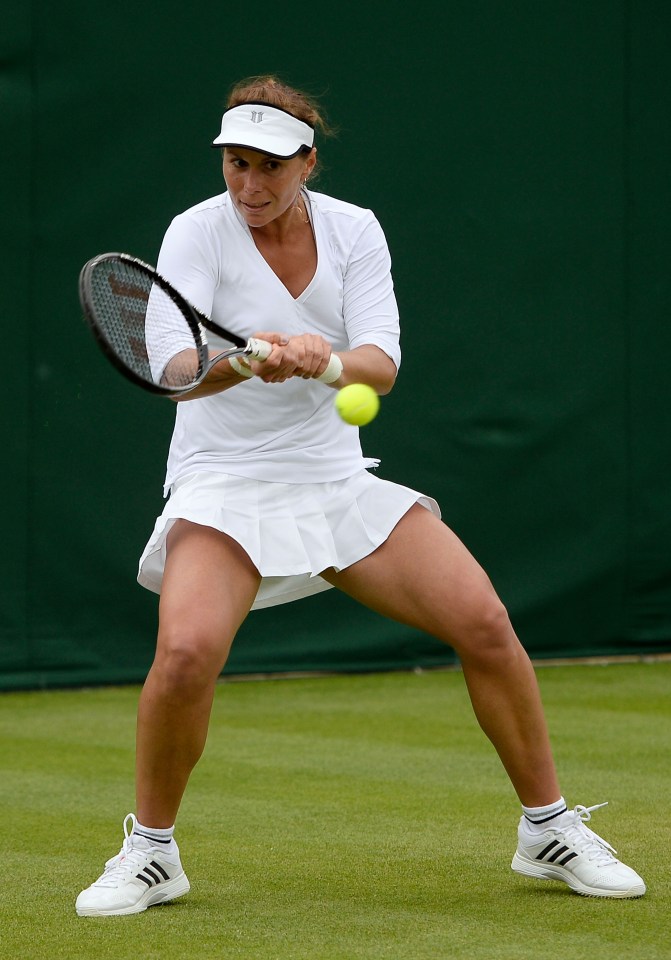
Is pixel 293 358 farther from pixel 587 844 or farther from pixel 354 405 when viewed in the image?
pixel 587 844

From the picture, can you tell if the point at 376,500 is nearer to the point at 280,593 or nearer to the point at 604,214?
the point at 280,593

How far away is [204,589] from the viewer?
2.80m

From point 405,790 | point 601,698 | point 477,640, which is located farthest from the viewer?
point 601,698

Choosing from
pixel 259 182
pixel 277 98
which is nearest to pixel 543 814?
pixel 259 182

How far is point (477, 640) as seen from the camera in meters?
2.86

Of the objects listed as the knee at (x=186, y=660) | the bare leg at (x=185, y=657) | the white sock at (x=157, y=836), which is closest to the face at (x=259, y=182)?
the bare leg at (x=185, y=657)

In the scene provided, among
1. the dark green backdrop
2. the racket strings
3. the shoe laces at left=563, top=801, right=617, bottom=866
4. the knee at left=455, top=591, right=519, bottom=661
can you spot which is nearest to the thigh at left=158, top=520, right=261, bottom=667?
the racket strings

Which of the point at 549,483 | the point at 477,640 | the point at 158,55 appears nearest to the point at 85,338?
the point at 158,55

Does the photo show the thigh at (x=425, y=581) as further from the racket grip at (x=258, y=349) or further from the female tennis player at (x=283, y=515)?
the racket grip at (x=258, y=349)

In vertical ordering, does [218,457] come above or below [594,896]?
above

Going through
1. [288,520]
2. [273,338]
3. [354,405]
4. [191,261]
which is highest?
[191,261]

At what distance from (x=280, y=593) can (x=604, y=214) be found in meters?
4.31

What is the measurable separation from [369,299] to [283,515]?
1.53 feet

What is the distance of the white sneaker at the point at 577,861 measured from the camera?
2908 millimetres
